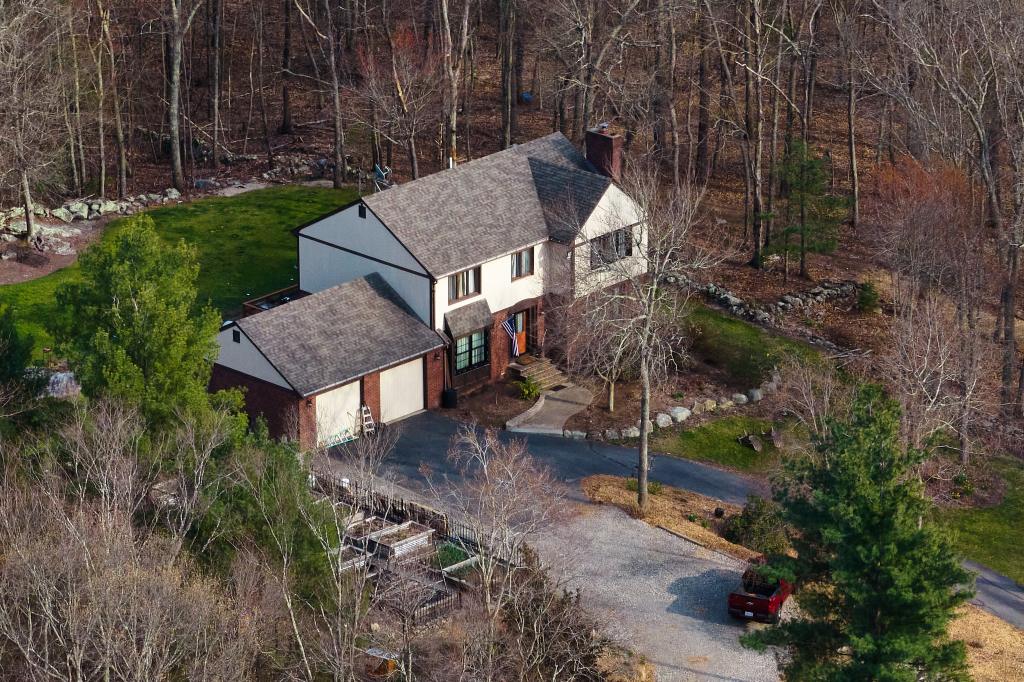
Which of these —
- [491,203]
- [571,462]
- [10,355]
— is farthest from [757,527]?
[10,355]

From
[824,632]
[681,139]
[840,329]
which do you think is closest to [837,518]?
[824,632]

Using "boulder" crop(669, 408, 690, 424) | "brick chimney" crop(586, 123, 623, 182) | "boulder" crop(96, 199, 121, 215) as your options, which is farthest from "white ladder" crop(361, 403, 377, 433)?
"boulder" crop(96, 199, 121, 215)

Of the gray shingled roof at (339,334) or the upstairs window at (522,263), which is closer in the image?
the gray shingled roof at (339,334)

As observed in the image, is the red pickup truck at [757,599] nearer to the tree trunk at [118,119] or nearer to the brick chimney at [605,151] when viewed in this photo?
the brick chimney at [605,151]

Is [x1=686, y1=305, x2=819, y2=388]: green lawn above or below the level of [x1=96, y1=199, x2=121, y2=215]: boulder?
below

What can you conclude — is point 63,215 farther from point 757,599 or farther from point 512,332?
point 757,599

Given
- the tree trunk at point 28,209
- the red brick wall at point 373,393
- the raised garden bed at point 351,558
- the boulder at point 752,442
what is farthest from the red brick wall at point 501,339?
the tree trunk at point 28,209

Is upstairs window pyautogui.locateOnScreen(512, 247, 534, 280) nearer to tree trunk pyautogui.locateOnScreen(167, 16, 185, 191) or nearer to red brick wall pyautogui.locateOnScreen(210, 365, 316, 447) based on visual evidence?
red brick wall pyautogui.locateOnScreen(210, 365, 316, 447)
